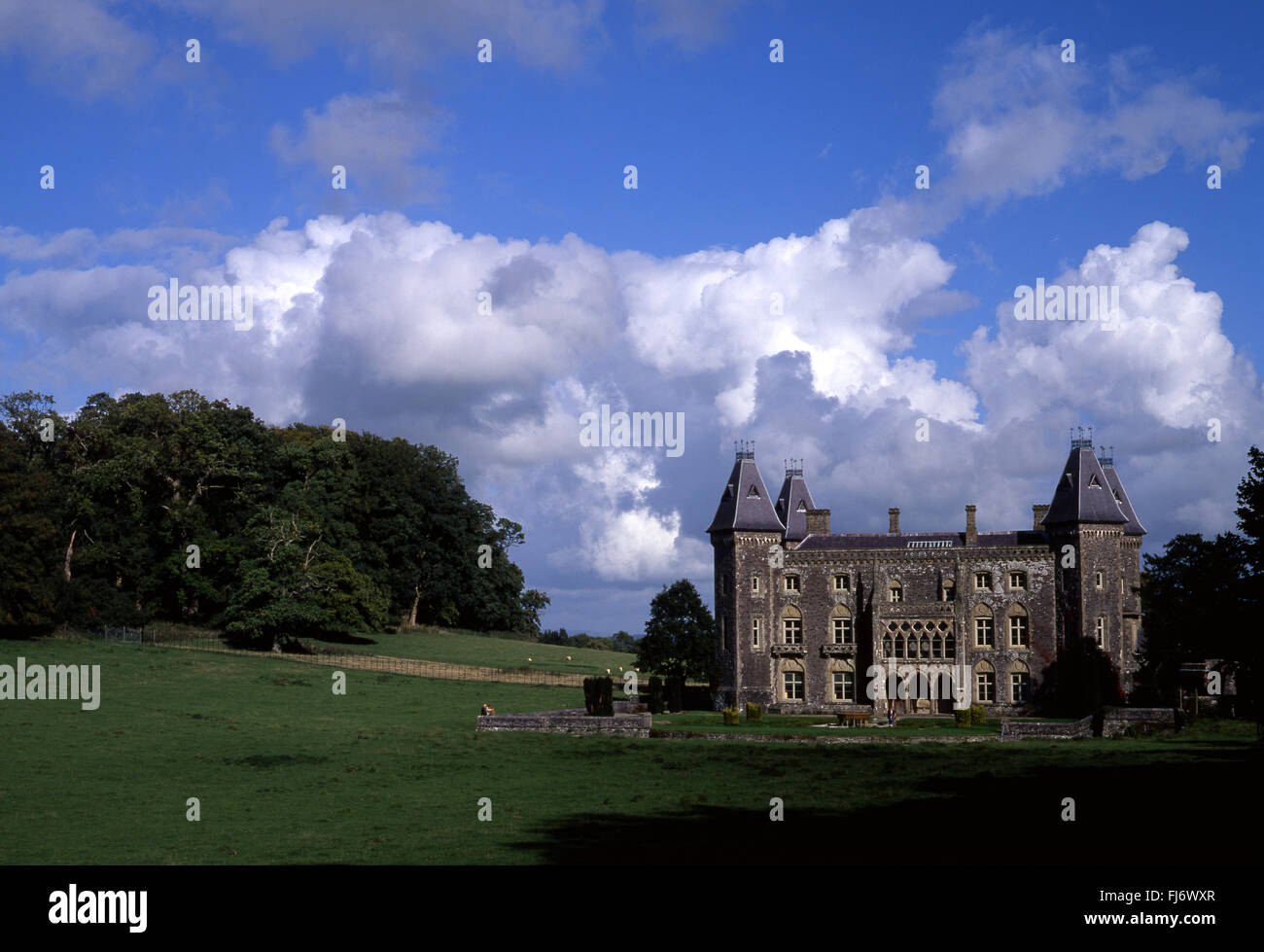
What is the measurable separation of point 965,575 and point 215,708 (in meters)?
41.8

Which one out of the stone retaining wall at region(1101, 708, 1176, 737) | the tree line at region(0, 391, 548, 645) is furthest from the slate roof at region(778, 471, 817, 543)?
the stone retaining wall at region(1101, 708, 1176, 737)

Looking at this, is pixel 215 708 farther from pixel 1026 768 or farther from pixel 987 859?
pixel 987 859

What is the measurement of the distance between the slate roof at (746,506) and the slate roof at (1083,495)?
1600 cm

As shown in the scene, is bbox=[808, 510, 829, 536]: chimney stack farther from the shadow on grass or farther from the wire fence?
the shadow on grass

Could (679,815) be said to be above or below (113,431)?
below

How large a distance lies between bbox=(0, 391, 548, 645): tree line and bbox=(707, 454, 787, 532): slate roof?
1465cm

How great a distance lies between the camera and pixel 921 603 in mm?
69938

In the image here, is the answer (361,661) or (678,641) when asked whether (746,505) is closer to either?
(678,641)

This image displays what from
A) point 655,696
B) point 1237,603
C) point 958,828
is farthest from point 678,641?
point 958,828

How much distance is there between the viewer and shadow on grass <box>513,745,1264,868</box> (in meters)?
22.9

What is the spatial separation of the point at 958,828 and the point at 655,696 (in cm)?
3880

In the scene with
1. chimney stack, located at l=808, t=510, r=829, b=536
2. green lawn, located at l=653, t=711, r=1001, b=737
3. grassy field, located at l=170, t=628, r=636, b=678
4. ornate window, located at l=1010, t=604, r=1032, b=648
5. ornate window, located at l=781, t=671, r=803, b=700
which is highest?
chimney stack, located at l=808, t=510, r=829, b=536
